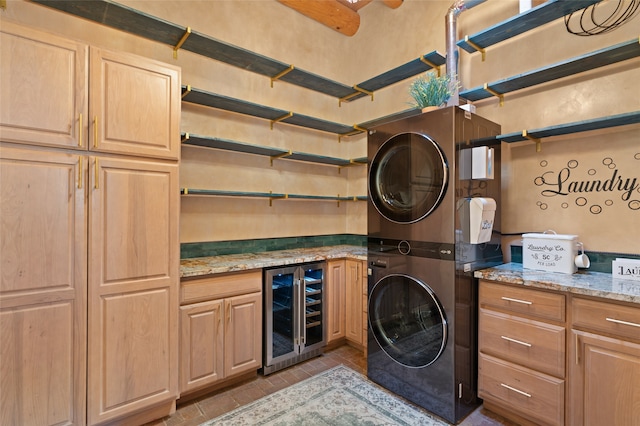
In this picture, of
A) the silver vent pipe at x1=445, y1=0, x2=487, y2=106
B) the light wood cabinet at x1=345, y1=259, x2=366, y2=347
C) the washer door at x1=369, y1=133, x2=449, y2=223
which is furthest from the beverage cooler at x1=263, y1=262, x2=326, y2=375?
the silver vent pipe at x1=445, y1=0, x2=487, y2=106

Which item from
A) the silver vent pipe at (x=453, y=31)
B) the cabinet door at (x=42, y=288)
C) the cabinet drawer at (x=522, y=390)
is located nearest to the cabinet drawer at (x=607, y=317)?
the cabinet drawer at (x=522, y=390)

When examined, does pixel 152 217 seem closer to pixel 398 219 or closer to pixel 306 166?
pixel 398 219

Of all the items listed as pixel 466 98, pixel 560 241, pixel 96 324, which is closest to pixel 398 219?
pixel 560 241

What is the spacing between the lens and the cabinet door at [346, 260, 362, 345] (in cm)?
270

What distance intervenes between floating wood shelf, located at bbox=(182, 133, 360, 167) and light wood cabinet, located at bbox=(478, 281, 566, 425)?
1888mm

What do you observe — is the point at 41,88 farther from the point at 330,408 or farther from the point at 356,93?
the point at 356,93

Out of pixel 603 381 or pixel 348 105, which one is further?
pixel 348 105

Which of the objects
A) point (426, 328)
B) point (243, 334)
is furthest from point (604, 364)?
point (243, 334)

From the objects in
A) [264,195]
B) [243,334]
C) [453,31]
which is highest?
[453,31]

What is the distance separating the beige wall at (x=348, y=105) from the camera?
74.8 inches

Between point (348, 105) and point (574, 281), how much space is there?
2.83 meters

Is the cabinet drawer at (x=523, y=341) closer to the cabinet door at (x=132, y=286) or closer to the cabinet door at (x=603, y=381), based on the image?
the cabinet door at (x=603, y=381)

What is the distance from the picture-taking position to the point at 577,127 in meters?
1.82

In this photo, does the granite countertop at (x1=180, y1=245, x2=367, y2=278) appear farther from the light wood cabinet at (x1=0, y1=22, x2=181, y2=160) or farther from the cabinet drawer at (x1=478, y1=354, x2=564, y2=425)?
the cabinet drawer at (x1=478, y1=354, x2=564, y2=425)
